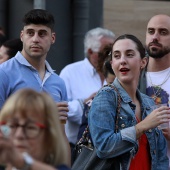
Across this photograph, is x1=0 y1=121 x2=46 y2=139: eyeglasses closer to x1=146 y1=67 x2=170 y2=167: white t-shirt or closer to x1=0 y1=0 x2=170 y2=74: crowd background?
x1=146 y1=67 x2=170 y2=167: white t-shirt

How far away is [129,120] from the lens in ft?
19.4

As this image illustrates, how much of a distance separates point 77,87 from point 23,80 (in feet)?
8.53

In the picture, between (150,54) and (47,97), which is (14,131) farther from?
(150,54)

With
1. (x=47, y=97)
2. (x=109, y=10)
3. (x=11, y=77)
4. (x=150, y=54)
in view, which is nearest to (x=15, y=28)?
(x=109, y=10)

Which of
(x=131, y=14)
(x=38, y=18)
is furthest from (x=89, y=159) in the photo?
(x=131, y=14)

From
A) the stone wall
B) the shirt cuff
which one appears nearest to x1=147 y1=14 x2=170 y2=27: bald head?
the shirt cuff

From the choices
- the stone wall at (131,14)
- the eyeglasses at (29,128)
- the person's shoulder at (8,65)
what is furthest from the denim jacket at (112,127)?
the stone wall at (131,14)

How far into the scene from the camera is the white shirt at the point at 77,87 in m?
8.50

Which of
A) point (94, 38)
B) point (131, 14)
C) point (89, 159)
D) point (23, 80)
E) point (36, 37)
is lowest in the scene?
point (131, 14)

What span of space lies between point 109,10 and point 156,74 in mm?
6658

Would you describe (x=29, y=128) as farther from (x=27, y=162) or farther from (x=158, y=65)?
(x=158, y=65)

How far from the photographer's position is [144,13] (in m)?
13.9

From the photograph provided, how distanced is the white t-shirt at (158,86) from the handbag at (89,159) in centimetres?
104

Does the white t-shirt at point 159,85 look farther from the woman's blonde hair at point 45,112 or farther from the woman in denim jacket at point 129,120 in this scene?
the woman's blonde hair at point 45,112
